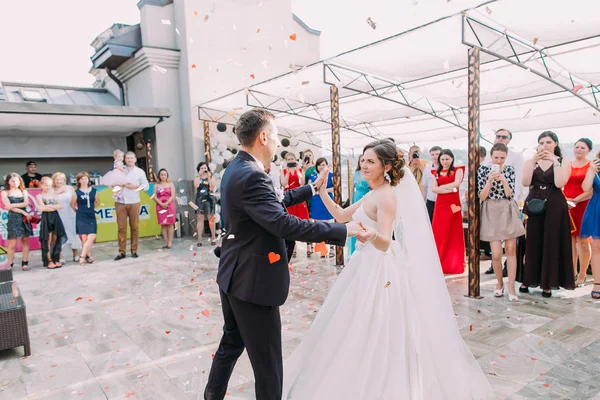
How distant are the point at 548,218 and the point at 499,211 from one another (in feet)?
1.69

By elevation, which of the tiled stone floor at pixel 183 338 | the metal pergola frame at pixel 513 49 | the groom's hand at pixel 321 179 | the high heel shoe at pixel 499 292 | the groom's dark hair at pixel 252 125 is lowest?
the tiled stone floor at pixel 183 338

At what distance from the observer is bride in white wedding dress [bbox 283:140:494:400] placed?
240cm

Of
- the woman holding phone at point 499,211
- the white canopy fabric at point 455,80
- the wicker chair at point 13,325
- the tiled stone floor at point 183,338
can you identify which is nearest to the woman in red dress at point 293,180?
the tiled stone floor at point 183,338

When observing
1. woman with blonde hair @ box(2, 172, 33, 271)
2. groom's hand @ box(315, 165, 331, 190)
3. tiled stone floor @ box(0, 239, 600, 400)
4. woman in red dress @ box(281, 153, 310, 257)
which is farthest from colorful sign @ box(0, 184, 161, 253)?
groom's hand @ box(315, 165, 331, 190)

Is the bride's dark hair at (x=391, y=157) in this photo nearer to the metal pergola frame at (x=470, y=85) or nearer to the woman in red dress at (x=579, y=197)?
the metal pergola frame at (x=470, y=85)

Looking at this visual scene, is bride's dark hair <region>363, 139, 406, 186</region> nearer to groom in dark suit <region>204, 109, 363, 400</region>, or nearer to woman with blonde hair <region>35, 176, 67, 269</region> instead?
groom in dark suit <region>204, 109, 363, 400</region>

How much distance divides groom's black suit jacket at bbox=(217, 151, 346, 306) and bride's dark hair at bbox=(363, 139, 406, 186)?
0.90 m

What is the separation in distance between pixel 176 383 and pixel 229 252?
1.43 meters

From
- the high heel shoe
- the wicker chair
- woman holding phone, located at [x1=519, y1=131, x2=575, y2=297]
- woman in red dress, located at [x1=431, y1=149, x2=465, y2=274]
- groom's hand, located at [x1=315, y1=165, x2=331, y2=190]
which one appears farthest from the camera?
woman in red dress, located at [x1=431, y1=149, x2=465, y2=274]

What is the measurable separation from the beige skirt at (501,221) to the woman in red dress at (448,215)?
0.98 metres

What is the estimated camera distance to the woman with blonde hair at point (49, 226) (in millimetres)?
7117

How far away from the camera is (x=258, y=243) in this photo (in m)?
2.07

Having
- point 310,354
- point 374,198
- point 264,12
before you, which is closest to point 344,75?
point 264,12

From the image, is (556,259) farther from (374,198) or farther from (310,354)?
(310,354)
